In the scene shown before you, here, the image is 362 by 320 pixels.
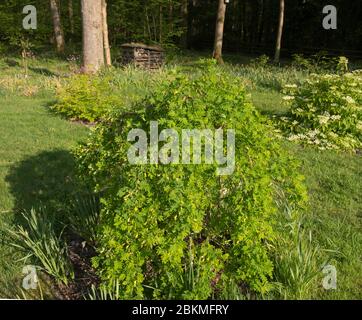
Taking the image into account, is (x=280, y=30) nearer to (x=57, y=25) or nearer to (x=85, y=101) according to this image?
(x=57, y=25)

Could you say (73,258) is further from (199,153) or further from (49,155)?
(49,155)

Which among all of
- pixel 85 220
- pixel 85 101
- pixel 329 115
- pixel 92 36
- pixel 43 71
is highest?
pixel 92 36

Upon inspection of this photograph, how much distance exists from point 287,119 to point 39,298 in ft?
20.6

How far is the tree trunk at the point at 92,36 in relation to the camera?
12492mm

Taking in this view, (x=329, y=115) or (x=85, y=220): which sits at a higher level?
(x=329, y=115)

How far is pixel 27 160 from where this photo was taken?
650 cm

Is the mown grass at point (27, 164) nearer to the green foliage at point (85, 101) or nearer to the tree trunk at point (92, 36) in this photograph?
the green foliage at point (85, 101)

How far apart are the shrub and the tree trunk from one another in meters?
9.66

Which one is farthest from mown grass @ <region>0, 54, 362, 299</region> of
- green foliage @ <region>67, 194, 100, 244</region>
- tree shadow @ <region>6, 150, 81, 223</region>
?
green foliage @ <region>67, 194, 100, 244</region>

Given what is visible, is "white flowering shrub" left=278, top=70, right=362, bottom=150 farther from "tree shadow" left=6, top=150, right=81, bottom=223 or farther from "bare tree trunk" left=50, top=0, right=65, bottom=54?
"bare tree trunk" left=50, top=0, right=65, bottom=54

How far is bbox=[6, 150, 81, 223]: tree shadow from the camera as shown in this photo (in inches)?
202

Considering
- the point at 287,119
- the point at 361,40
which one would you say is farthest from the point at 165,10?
the point at 287,119

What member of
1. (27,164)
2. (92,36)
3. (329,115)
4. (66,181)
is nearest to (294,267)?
(66,181)

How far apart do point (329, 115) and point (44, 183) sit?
17.7 feet
